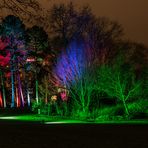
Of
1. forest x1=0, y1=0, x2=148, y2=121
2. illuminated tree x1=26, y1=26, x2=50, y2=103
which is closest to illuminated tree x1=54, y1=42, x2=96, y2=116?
forest x1=0, y1=0, x2=148, y2=121

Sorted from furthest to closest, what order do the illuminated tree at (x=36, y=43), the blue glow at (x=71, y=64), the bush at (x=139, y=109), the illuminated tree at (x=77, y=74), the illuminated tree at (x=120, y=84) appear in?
the illuminated tree at (x=36, y=43) → the blue glow at (x=71, y=64) → the illuminated tree at (x=77, y=74) → the illuminated tree at (x=120, y=84) → the bush at (x=139, y=109)

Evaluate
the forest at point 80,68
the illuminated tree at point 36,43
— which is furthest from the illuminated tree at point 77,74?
the illuminated tree at point 36,43

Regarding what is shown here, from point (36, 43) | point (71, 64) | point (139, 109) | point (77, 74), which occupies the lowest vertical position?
point (139, 109)

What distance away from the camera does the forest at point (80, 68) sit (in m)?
45.9

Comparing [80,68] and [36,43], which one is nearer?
[80,68]

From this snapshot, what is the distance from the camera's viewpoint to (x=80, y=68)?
53562mm

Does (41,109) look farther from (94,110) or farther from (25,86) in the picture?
(25,86)

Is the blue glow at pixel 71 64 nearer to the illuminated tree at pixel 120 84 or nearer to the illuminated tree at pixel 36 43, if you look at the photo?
the illuminated tree at pixel 120 84

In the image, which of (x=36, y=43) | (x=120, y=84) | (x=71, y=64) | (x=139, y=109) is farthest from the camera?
(x=36, y=43)

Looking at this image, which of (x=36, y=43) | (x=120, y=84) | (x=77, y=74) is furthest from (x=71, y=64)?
(x=36, y=43)

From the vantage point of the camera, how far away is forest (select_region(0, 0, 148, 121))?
151 feet

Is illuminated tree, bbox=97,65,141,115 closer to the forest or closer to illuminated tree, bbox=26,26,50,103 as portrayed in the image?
the forest

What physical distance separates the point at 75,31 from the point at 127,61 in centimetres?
1359

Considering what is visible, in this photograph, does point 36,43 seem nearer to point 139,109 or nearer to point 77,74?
point 77,74
